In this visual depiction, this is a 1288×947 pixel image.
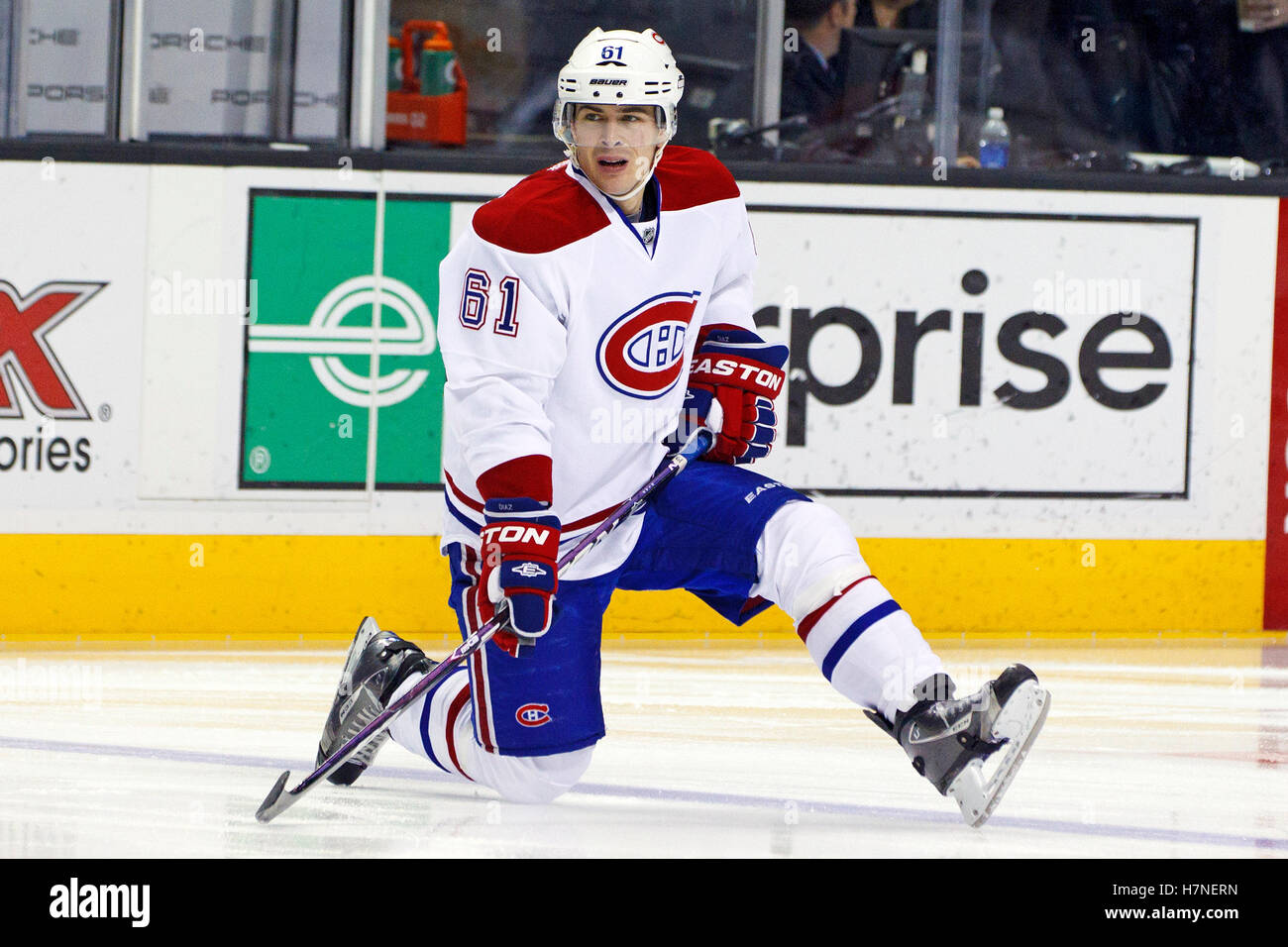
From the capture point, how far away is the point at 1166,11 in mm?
5258

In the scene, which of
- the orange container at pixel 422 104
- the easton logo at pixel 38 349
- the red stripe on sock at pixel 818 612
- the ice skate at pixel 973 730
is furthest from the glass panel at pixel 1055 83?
the ice skate at pixel 973 730

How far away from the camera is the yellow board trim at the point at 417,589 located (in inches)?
180

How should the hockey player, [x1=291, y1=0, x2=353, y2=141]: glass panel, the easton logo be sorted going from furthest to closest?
[x1=291, y1=0, x2=353, y2=141]: glass panel
the easton logo
the hockey player

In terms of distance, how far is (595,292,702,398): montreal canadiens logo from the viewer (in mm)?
2895

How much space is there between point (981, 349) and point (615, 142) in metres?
2.26

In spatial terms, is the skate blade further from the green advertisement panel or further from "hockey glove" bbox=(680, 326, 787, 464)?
the green advertisement panel

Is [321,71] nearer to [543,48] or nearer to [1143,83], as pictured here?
[543,48]

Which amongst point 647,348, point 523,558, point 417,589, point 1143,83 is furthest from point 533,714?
point 1143,83

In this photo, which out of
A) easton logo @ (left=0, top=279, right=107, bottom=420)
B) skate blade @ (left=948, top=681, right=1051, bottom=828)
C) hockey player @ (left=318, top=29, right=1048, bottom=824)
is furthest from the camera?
easton logo @ (left=0, top=279, right=107, bottom=420)

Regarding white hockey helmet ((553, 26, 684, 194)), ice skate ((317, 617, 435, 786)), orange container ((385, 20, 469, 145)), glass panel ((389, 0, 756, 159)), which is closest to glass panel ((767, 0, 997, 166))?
glass panel ((389, 0, 756, 159))

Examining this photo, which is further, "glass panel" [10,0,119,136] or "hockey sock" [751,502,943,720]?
"glass panel" [10,0,119,136]

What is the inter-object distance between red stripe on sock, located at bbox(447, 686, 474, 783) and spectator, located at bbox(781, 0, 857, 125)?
2536 millimetres

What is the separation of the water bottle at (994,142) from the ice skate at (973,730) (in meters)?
2.72
